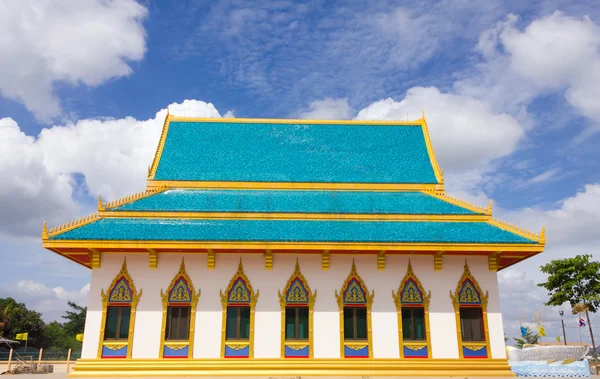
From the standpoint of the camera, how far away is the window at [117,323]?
1472 centimetres

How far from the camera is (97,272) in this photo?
49.9 ft

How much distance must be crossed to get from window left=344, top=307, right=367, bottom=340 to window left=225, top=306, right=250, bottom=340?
334cm

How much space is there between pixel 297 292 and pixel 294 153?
7545 millimetres

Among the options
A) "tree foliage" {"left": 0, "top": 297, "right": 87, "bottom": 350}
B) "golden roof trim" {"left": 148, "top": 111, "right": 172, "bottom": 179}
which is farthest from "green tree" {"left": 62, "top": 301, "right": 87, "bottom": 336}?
"golden roof trim" {"left": 148, "top": 111, "right": 172, "bottom": 179}

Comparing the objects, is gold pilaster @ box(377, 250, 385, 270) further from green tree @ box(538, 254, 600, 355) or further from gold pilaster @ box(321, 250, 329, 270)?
green tree @ box(538, 254, 600, 355)

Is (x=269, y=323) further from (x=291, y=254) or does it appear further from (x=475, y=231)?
(x=475, y=231)

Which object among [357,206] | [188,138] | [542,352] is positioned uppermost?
[188,138]

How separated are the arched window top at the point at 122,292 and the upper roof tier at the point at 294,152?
4983 millimetres

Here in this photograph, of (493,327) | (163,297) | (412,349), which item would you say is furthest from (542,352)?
(163,297)

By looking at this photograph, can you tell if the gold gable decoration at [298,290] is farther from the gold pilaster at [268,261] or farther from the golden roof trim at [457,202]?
the golden roof trim at [457,202]

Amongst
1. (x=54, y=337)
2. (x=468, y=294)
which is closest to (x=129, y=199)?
(x=468, y=294)

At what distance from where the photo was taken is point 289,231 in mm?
15156

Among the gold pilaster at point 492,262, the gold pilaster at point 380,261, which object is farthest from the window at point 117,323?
the gold pilaster at point 492,262

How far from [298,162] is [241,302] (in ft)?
24.3
